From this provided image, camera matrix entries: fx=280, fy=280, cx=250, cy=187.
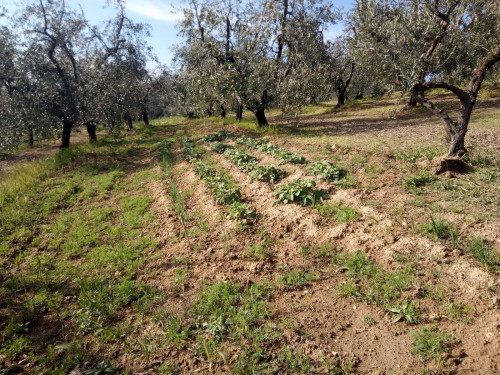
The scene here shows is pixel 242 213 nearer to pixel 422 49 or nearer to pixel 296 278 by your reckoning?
pixel 296 278

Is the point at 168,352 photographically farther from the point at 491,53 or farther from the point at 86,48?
the point at 86,48

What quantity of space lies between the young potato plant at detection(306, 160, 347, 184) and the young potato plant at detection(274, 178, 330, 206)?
69cm

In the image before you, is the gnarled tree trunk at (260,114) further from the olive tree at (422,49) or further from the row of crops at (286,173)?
the olive tree at (422,49)

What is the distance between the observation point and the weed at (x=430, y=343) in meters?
3.40

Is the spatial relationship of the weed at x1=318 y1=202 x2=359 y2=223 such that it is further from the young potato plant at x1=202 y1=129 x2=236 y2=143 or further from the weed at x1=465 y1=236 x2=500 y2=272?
the young potato plant at x1=202 y1=129 x2=236 y2=143

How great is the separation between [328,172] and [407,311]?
468 centimetres

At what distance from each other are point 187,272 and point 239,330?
6.09 feet

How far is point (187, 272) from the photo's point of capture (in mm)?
5434

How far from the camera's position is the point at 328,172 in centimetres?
810

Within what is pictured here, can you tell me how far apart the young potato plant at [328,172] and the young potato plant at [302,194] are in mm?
691

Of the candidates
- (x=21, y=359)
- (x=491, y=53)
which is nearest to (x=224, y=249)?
(x=21, y=359)

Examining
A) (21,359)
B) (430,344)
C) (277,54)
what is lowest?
(21,359)

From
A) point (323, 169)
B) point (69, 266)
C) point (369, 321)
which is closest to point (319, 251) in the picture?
point (369, 321)

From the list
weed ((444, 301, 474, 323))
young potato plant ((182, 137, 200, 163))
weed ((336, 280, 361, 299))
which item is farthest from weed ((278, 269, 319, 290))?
young potato plant ((182, 137, 200, 163))
